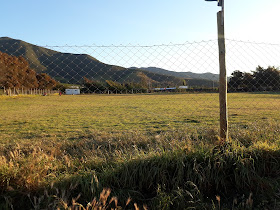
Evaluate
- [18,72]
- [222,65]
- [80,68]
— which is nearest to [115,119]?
[80,68]

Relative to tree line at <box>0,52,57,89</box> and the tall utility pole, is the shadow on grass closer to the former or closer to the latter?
the tall utility pole

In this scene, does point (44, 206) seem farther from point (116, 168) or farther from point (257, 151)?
point (257, 151)

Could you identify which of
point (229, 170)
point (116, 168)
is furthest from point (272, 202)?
point (116, 168)

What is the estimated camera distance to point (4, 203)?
2.35m

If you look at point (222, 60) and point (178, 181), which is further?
point (222, 60)

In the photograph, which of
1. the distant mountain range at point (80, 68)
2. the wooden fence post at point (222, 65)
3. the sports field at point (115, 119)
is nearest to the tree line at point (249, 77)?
the distant mountain range at point (80, 68)

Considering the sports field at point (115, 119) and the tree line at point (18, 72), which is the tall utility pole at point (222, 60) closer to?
the sports field at point (115, 119)

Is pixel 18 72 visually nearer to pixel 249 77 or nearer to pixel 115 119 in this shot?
pixel 115 119

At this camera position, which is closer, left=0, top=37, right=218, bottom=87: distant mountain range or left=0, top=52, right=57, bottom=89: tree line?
left=0, top=37, right=218, bottom=87: distant mountain range

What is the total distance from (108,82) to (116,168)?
267 inches

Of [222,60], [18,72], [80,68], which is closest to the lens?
[222,60]

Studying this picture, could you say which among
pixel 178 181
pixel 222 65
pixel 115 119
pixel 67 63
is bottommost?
pixel 115 119

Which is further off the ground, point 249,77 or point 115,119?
point 249,77

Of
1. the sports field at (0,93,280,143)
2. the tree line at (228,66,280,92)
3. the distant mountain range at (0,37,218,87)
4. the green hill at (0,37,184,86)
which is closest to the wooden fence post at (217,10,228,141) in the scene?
the distant mountain range at (0,37,218,87)
